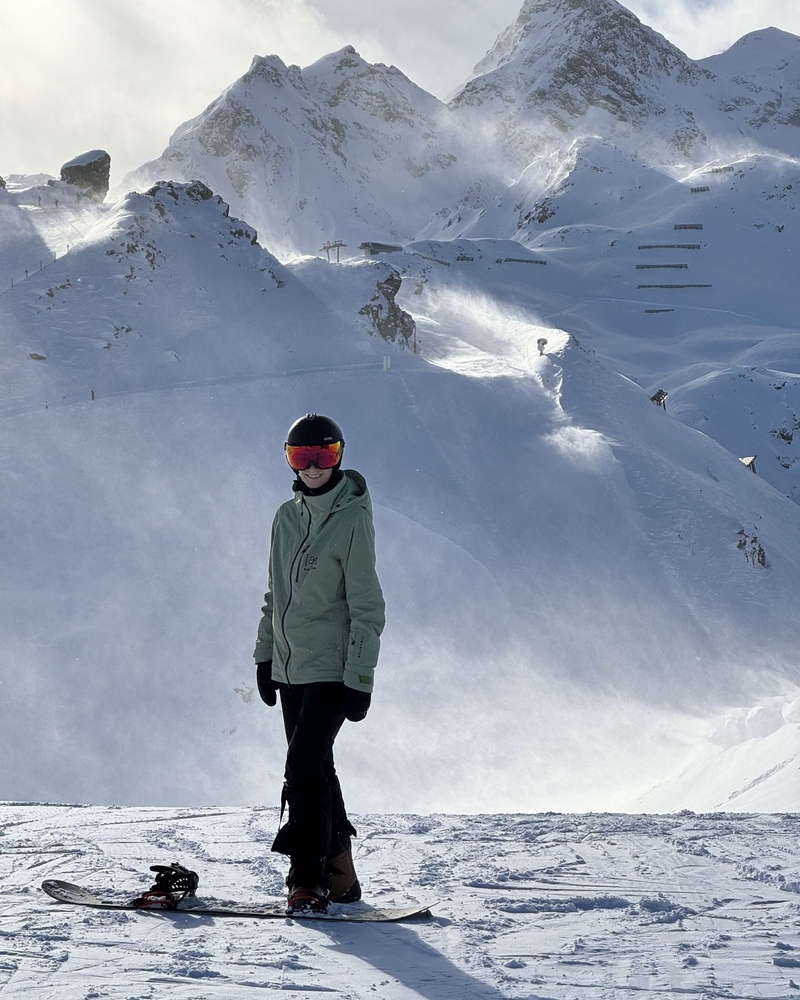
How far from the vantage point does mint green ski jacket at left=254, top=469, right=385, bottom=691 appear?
13.8 ft

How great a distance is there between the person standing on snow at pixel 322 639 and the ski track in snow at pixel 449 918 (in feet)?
1.11

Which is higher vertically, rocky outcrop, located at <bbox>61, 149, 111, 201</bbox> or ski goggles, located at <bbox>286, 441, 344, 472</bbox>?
rocky outcrop, located at <bbox>61, 149, 111, 201</bbox>

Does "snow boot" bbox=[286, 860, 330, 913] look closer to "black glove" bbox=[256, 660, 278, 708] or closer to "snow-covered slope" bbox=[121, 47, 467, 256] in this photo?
"black glove" bbox=[256, 660, 278, 708]

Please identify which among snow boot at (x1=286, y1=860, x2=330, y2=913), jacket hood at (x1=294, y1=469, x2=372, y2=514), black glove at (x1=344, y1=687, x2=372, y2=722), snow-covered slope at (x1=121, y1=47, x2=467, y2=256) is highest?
snow-covered slope at (x1=121, y1=47, x2=467, y2=256)

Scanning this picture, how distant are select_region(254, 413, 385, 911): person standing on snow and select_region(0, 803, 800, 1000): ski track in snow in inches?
13.3

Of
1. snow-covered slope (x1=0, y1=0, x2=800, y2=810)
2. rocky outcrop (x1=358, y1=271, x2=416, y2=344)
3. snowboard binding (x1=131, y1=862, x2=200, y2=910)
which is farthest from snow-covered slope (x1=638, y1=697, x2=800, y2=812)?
rocky outcrop (x1=358, y1=271, x2=416, y2=344)

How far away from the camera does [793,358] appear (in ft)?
237

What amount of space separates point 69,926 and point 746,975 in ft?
8.09

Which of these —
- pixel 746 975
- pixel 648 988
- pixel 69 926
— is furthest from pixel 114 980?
pixel 746 975

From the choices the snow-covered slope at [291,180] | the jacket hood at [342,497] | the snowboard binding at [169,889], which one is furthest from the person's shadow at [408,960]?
the snow-covered slope at [291,180]

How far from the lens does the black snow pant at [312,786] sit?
414 cm

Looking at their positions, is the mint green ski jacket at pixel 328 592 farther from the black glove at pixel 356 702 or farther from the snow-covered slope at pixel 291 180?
the snow-covered slope at pixel 291 180

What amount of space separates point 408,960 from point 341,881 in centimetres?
96

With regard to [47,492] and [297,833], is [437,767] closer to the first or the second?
[47,492]
